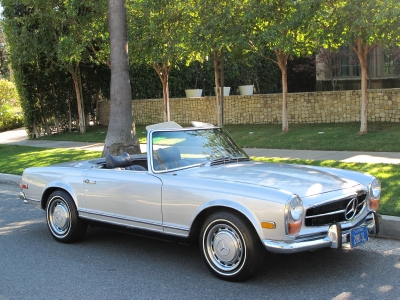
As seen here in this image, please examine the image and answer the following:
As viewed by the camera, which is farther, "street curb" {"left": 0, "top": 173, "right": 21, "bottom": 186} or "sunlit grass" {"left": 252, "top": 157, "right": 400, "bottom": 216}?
"street curb" {"left": 0, "top": 173, "right": 21, "bottom": 186}

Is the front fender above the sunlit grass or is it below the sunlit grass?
above

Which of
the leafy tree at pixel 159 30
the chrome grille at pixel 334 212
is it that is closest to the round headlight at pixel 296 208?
the chrome grille at pixel 334 212

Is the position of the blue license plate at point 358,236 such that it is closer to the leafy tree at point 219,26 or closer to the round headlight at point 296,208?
the round headlight at point 296,208

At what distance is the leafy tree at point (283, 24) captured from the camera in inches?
502

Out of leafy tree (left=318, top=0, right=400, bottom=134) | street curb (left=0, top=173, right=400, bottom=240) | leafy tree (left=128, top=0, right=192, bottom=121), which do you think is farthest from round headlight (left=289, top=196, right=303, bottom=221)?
leafy tree (left=128, top=0, right=192, bottom=121)

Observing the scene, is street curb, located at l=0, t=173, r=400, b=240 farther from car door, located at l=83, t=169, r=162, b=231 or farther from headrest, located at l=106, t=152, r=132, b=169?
headrest, located at l=106, t=152, r=132, b=169

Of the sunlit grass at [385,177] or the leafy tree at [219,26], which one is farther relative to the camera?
the leafy tree at [219,26]

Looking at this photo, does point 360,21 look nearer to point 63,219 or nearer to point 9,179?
point 63,219

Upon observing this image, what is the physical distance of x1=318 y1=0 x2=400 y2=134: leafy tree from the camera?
11.8 meters

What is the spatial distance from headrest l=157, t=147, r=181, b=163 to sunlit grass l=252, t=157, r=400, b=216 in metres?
2.82

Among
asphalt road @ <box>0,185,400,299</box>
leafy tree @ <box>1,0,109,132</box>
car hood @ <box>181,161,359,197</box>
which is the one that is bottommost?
asphalt road @ <box>0,185,400,299</box>

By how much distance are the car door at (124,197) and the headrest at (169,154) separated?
278 millimetres

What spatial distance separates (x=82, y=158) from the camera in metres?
14.0

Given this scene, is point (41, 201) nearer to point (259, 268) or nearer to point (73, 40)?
point (259, 268)
